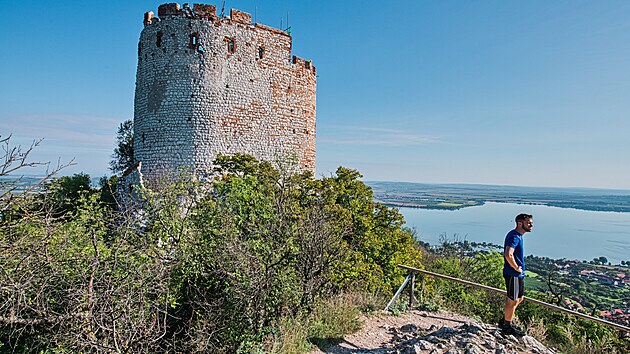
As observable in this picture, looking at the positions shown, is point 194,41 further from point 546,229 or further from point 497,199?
point 497,199

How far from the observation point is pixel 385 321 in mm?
7934

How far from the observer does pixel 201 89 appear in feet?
47.3

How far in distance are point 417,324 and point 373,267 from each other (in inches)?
221

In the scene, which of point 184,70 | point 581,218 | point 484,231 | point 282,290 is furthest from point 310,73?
point 581,218

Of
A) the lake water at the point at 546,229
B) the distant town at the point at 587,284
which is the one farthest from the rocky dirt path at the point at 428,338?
the lake water at the point at 546,229

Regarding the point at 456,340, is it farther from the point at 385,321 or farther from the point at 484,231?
the point at 484,231

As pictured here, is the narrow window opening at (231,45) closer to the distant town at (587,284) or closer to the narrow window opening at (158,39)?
the narrow window opening at (158,39)

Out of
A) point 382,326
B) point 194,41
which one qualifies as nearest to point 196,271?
point 382,326

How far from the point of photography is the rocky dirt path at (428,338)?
520 cm

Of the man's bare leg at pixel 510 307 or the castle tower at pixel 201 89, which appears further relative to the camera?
the castle tower at pixel 201 89

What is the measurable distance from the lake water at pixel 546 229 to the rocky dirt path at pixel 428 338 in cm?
1962

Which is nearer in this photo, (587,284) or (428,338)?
(428,338)

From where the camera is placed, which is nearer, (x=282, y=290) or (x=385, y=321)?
(x=282, y=290)

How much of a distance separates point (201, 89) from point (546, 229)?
2004 inches
